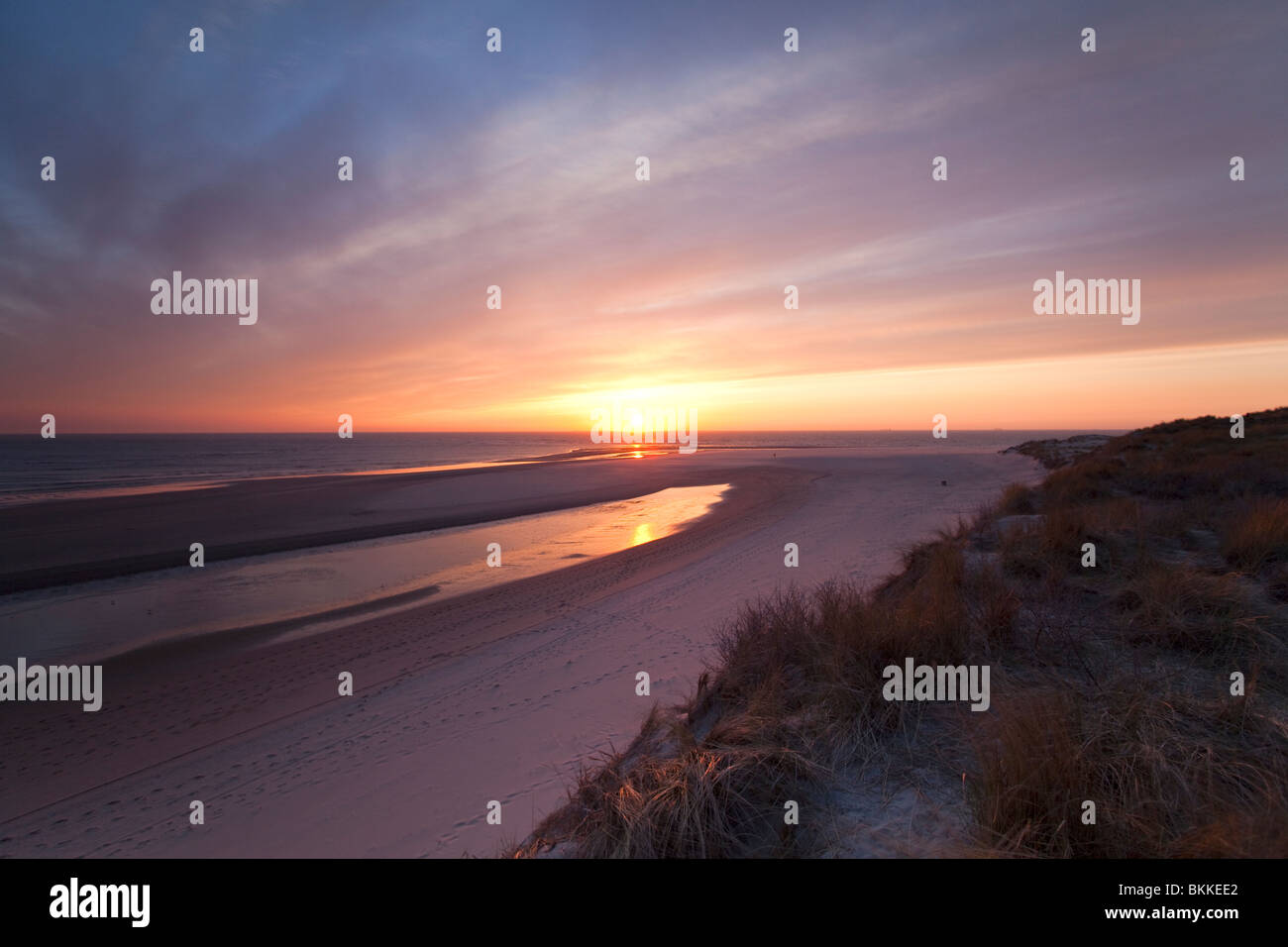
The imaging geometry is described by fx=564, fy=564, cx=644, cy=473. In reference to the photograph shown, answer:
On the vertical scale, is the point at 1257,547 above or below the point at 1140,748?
above

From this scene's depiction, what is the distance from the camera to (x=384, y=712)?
7035 millimetres

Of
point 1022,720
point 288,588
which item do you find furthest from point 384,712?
point 288,588

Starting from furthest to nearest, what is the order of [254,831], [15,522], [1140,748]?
[15,522] < [254,831] < [1140,748]

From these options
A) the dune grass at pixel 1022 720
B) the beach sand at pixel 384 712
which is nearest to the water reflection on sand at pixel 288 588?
the beach sand at pixel 384 712

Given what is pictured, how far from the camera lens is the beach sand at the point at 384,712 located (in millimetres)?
4980

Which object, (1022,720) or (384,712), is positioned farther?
(384,712)

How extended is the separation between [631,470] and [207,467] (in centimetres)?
3658

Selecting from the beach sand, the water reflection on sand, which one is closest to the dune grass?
the beach sand

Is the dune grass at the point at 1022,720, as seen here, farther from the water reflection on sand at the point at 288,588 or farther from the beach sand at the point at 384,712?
the water reflection on sand at the point at 288,588

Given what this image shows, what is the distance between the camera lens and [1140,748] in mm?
3234

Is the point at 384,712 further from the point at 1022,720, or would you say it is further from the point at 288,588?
the point at 288,588

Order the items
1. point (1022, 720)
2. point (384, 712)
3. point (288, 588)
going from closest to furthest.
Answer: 1. point (1022, 720)
2. point (384, 712)
3. point (288, 588)

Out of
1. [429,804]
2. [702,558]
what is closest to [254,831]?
[429,804]
